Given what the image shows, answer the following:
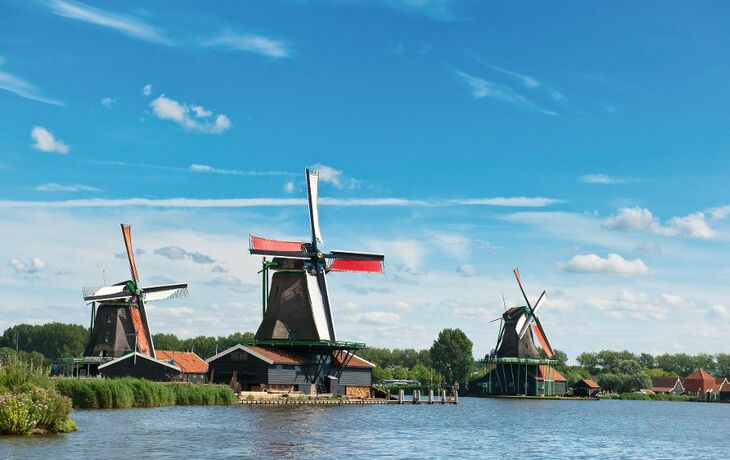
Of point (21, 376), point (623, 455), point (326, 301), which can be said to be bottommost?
point (623, 455)

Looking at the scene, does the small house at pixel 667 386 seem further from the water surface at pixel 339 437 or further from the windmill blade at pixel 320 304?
the water surface at pixel 339 437

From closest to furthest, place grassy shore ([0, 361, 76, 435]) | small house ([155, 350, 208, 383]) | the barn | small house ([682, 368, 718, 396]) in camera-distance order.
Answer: grassy shore ([0, 361, 76, 435]) < the barn < small house ([155, 350, 208, 383]) < small house ([682, 368, 718, 396])

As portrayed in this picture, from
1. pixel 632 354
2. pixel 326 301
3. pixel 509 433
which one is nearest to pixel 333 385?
pixel 326 301

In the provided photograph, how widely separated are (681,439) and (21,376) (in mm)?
32744

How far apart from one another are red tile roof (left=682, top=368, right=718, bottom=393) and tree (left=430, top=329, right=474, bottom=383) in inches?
1655

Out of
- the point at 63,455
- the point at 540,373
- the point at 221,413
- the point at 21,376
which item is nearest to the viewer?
the point at 63,455

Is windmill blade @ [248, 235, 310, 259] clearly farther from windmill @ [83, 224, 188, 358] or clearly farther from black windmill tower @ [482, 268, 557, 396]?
black windmill tower @ [482, 268, 557, 396]

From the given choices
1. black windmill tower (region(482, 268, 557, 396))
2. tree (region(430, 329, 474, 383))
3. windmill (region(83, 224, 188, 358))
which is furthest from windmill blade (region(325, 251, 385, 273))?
tree (region(430, 329, 474, 383))

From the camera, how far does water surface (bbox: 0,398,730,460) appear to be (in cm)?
3116

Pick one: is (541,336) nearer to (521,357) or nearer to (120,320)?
(521,357)

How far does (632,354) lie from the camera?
573 ft

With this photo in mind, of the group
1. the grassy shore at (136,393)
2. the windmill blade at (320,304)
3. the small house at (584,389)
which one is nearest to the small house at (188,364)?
the windmill blade at (320,304)

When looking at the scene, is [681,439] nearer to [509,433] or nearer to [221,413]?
[509,433]

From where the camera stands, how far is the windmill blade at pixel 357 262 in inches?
2906
